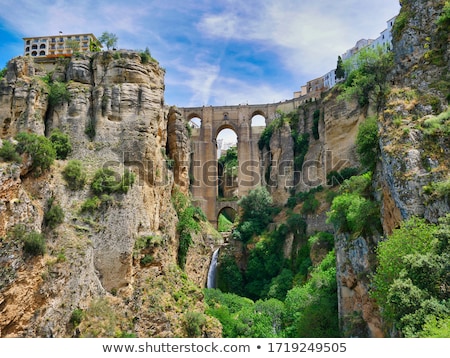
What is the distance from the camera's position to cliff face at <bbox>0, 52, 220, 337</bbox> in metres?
20.7

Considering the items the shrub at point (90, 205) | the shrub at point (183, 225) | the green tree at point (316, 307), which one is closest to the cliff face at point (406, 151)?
the green tree at point (316, 307)

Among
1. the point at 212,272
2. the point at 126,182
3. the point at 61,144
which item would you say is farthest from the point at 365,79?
the point at 61,144

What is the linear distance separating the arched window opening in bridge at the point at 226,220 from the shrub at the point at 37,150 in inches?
1176

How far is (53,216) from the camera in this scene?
78.4ft

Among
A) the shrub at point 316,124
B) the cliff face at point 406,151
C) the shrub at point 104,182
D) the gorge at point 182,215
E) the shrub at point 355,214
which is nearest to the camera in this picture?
the cliff face at point 406,151

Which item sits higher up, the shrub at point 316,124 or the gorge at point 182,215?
the shrub at point 316,124

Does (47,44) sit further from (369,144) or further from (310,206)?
(369,144)

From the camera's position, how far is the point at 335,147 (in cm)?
4247

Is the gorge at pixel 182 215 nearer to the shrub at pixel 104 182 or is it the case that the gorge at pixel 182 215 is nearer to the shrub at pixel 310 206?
the shrub at pixel 104 182

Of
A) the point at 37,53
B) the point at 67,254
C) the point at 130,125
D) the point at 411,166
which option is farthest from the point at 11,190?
the point at 37,53

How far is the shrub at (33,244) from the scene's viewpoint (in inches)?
818

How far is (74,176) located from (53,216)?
11.6ft

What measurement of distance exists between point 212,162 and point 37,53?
100ft

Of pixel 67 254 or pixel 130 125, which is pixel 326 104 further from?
pixel 67 254
